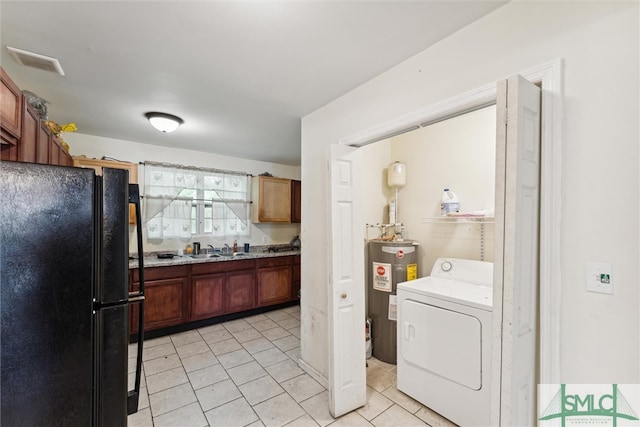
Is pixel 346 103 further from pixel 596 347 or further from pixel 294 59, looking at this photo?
pixel 596 347

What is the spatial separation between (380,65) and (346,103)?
462mm

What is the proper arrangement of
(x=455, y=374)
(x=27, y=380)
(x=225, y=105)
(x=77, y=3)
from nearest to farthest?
(x=27, y=380), (x=77, y=3), (x=455, y=374), (x=225, y=105)

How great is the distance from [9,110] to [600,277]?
2.89 metres

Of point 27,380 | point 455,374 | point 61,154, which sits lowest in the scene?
point 455,374

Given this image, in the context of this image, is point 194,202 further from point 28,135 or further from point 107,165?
point 28,135

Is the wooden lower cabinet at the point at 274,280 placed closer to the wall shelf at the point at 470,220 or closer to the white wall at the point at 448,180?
the white wall at the point at 448,180

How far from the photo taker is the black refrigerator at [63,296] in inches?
33.0

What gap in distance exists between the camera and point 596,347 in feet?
3.34

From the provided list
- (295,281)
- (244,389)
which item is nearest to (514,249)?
(244,389)

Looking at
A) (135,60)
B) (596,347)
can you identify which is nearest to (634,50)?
(596,347)

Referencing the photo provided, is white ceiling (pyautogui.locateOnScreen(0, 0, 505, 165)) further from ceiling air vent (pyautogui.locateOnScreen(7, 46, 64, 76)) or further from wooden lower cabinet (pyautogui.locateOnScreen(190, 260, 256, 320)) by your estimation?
wooden lower cabinet (pyautogui.locateOnScreen(190, 260, 256, 320))

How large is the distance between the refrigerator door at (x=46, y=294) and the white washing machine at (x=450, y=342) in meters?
1.96

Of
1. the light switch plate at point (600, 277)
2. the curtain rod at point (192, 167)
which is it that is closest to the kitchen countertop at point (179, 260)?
the curtain rod at point (192, 167)

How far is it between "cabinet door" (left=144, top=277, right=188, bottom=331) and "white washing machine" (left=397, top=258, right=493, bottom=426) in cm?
275
